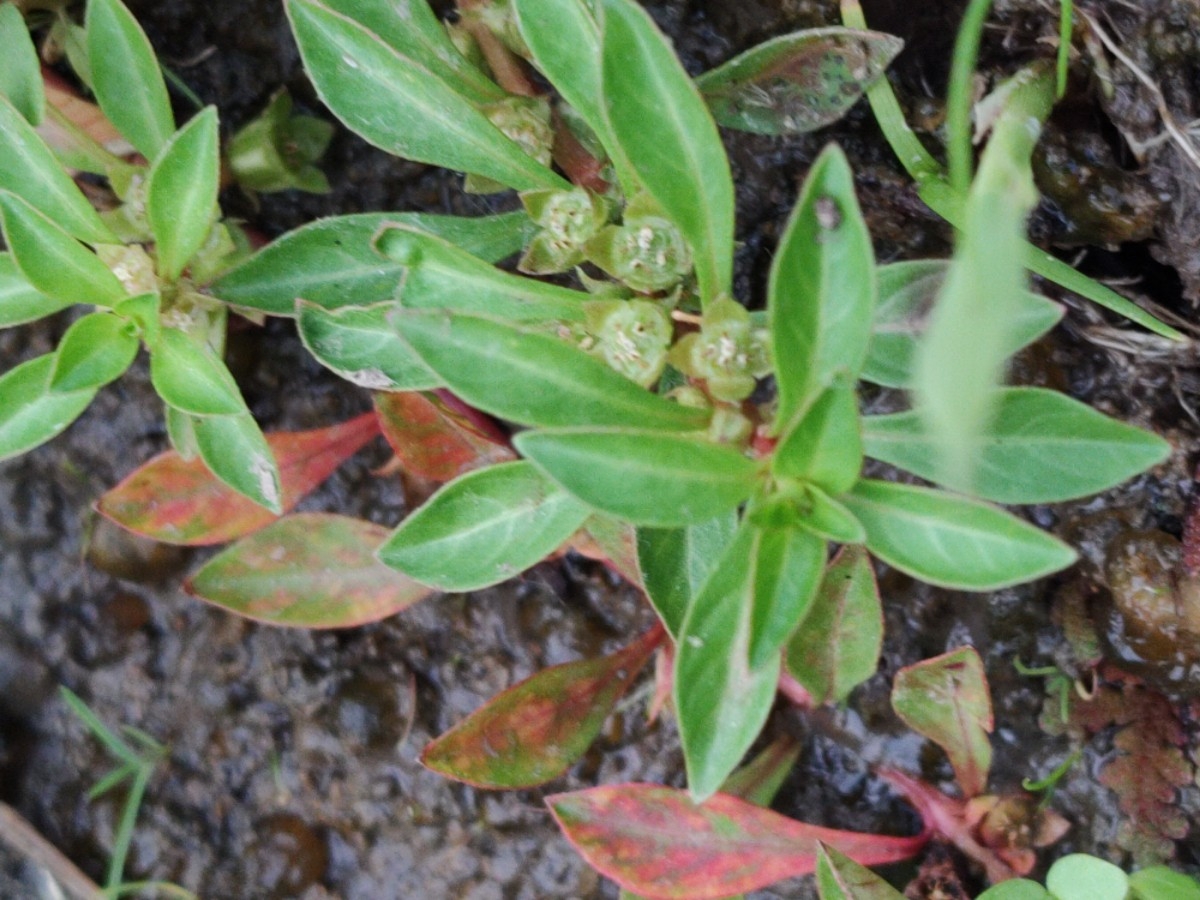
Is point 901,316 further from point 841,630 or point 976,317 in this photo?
point 976,317

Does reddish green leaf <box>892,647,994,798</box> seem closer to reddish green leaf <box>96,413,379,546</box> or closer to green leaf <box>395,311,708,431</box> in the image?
green leaf <box>395,311,708,431</box>

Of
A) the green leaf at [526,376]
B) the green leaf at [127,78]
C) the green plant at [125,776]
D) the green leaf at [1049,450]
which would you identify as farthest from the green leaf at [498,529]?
the green plant at [125,776]

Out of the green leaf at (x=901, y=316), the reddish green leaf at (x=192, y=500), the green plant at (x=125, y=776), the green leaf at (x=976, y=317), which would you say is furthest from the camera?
the green plant at (x=125, y=776)

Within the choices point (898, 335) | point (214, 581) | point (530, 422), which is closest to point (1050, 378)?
point (898, 335)

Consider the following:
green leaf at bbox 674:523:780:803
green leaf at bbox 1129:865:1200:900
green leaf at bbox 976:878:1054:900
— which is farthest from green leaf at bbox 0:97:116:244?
green leaf at bbox 1129:865:1200:900

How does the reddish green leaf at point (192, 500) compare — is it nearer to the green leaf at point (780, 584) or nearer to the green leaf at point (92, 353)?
the green leaf at point (92, 353)

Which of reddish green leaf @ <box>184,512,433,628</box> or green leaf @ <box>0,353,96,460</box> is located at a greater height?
green leaf @ <box>0,353,96,460</box>

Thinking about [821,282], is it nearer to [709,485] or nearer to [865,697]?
[709,485]
